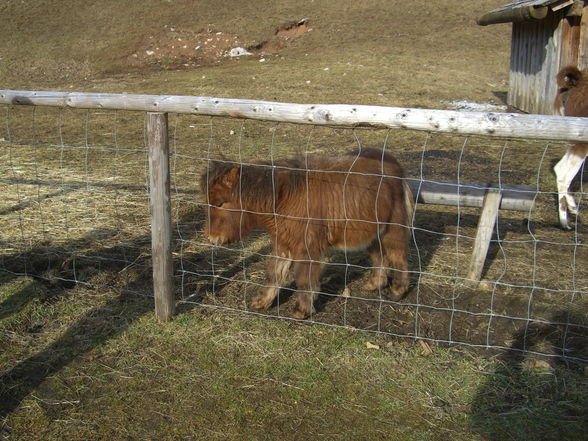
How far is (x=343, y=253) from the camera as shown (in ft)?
18.4

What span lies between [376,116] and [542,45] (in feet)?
36.1

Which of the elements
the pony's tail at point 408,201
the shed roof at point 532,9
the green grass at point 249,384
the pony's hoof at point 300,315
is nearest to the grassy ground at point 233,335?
the green grass at point 249,384

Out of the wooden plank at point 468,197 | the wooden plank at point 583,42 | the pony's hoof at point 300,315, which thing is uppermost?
the wooden plank at point 583,42

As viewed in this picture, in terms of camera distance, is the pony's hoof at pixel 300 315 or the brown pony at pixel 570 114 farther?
the brown pony at pixel 570 114

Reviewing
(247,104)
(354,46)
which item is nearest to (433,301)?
(247,104)

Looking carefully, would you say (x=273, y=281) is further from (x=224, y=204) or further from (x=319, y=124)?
(x=319, y=124)

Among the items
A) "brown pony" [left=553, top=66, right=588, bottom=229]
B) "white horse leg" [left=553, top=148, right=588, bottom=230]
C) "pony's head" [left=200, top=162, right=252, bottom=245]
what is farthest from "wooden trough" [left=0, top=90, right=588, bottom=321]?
"white horse leg" [left=553, top=148, right=588, bottom=230]

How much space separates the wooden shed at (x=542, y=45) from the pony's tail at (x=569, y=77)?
4.34m

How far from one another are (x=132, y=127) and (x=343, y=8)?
1733cm

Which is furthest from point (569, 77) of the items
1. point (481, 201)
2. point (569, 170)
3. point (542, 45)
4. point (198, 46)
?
point (198, 46)

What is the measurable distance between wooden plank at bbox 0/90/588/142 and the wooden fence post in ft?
0.54

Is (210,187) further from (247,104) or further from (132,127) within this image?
(132,127)

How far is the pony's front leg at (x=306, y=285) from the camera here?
427 centimetres

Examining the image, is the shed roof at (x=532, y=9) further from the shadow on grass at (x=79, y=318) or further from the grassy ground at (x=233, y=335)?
the shadow on grass at (x=79, y=318)
